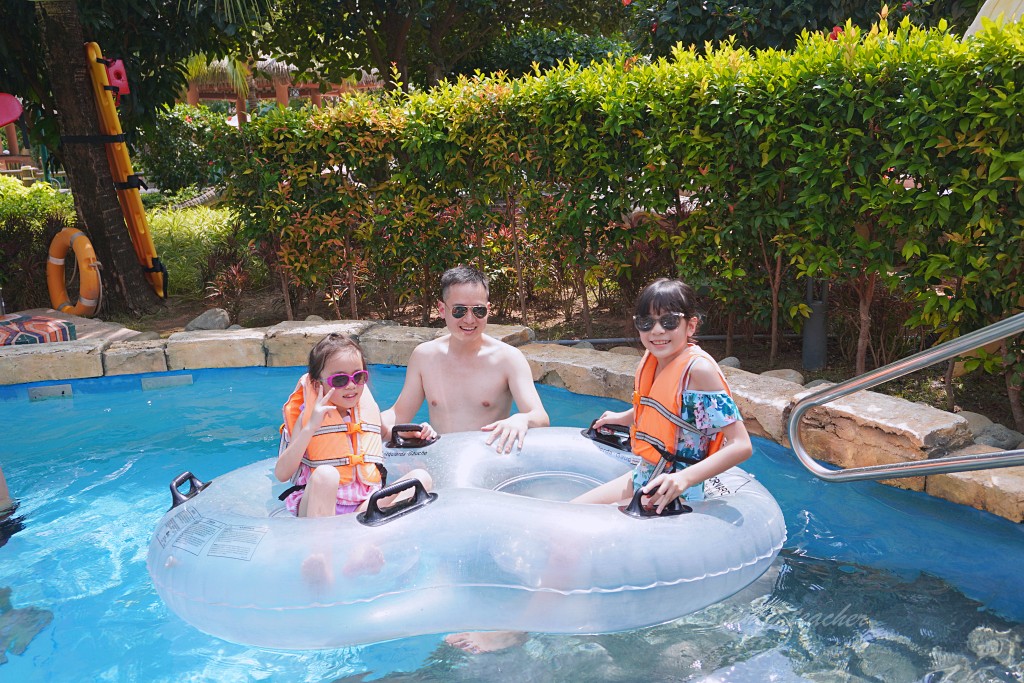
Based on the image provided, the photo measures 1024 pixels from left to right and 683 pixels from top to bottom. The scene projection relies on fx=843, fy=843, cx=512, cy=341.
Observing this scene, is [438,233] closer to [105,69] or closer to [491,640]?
[105,69]

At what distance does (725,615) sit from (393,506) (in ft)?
4.54

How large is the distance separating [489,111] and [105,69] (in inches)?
165

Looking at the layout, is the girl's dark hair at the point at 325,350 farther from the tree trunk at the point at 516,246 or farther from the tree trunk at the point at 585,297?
the tree trunk at the point at 516,246

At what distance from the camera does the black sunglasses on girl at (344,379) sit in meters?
3.14

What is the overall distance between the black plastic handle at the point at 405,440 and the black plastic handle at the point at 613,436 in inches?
29.7

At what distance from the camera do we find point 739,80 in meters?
5.27

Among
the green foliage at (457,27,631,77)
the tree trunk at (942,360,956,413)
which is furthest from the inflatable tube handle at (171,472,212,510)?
the green foliage at (457,27,631,77)

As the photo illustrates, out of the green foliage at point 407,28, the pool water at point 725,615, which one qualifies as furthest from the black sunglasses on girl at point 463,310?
the green foliage at point 407,28

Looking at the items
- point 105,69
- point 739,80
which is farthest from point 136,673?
point 105,69

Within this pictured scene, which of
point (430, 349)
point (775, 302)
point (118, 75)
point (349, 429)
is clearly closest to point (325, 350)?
point (349, 429)

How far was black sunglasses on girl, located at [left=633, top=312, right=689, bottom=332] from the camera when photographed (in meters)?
3.17

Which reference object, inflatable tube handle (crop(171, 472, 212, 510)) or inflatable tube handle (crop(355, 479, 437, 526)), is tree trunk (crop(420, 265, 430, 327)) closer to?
inflatable tube handle (crop(171, 472, 212, 510))

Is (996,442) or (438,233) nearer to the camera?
(996,442)

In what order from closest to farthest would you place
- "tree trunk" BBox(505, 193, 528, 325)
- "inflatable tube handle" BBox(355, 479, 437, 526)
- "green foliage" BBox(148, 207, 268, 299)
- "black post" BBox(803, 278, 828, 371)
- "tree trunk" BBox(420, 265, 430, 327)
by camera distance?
"inflatable tube handle" BBox(355, 479, 437, 526) < "black post" BBox(803, 278, 828, 371) < "tree trunk" BBox(505, 193, 528, 325) < "tree trunk" BBox(420, 265, 430, 327) < "green foliage" BBox(148, 207, 268, 299)
